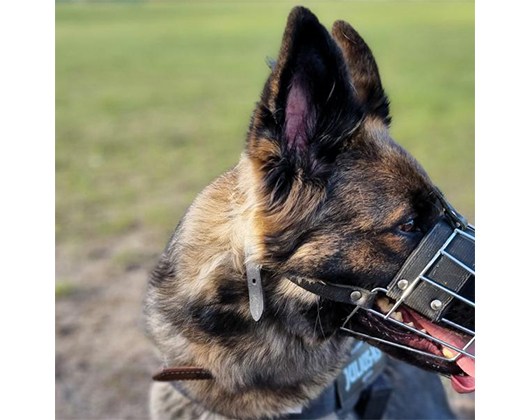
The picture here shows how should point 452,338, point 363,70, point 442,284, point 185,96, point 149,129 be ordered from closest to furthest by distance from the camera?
point 442,284 → point 452,338 → point 363,70 → point 149,129 → point 185,96

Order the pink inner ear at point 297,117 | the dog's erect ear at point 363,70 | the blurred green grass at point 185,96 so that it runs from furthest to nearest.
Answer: the blurred green grass at point 185,96 < the dog's erect ear at point 363,70 < the pink inner ear at point 297,117

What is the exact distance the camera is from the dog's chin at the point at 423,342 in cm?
217

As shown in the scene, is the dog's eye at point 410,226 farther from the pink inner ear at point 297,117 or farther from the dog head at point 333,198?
the pink inner ear at point 297,117

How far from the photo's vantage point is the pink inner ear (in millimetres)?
2012

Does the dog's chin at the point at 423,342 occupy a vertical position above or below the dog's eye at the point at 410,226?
below

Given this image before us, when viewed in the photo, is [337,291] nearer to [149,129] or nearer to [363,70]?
[363,70]

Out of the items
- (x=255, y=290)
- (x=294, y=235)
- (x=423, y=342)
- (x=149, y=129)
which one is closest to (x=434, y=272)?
(x=423, y=342)

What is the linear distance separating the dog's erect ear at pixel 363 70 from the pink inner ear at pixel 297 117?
0.37 m

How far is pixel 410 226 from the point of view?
212 centimetres

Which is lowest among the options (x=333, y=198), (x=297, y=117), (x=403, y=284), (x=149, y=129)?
(x=149, y=129)

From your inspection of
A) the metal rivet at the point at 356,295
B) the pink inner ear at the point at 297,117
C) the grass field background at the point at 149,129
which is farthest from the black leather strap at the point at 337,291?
the grass field background at the point at 149,129

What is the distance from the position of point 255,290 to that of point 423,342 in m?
0.59

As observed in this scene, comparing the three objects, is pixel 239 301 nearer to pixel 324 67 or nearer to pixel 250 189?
pixel 250 189
